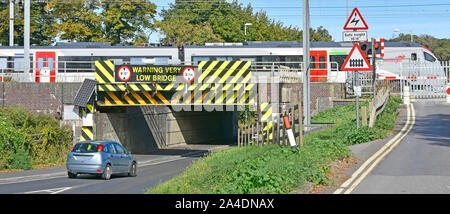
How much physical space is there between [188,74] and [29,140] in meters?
7.82

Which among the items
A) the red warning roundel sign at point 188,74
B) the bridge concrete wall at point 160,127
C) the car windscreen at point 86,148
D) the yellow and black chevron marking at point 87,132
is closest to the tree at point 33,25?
the bridge concrete wall at point 160,127

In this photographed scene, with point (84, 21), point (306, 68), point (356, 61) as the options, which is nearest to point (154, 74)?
point (306, 68)

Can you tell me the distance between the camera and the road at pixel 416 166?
A: 11859 millimetres

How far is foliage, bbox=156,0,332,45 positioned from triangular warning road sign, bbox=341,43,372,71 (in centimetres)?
4619

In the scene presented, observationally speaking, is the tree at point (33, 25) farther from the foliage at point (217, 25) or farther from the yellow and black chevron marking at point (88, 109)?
the yellow and black chevron marking at point (88, 109)

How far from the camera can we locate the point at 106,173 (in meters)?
21.2

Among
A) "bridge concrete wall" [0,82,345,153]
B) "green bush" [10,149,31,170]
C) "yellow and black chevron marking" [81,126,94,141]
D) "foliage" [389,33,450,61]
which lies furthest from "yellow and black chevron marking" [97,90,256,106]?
"foliage" [389,33,450,61]

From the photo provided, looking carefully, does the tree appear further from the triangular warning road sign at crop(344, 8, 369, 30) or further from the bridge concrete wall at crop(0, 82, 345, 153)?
the triangular warning road sign at crop(344, 8, 369, 30)

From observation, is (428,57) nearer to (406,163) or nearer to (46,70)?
(46,70)

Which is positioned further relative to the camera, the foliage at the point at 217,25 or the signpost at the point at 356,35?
the foliage at the point at 217,25

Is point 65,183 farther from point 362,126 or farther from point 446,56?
point 446,56

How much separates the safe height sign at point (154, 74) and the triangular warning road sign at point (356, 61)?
1036cm

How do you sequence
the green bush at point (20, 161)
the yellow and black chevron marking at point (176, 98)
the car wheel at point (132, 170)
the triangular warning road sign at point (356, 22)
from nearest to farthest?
1. the triangular warning road sign at point (356, 22)
2. the car wheel at point (132, 170)
3. the green bush at point (20, 161)
4. the yellow and black chevron marking at point (176, 98)

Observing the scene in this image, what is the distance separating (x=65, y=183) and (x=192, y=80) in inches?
374
